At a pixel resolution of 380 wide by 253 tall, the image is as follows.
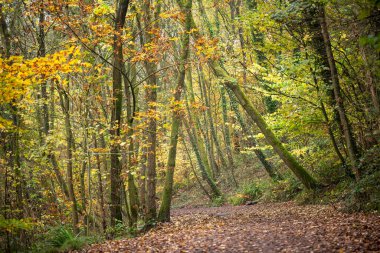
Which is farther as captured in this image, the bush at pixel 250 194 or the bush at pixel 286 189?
the bush at pixel 250 194

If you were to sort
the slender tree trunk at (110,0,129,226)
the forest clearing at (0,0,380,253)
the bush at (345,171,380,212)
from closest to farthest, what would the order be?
1. the forest clearing at (0,0,380,253)
2. the bush at (345,171,380,212)
3. the slender tree trunk at (110,0,129,226)

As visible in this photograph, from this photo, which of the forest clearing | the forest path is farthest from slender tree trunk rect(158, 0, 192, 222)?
the forest path

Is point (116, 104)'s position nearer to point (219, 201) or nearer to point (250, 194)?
point (250, 194)

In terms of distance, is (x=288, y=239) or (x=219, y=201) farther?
(x=219, y=201)

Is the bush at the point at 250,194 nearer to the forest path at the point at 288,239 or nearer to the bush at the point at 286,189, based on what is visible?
the bush at the point at 286,189

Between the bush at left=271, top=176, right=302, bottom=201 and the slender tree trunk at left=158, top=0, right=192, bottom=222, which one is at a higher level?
the slender tree trunk at left=158, top=0, right=192, bottom=222

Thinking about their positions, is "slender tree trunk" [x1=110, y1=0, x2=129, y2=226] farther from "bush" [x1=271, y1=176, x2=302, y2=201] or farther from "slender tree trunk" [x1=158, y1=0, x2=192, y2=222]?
"bush" [x1=271, y1=176, x2=302, y2=201]

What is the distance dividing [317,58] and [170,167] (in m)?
5.68

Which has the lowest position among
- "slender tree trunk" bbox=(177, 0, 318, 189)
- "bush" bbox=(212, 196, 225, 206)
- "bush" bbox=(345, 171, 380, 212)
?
"bush" bbox=(212, 196, 225, 206)

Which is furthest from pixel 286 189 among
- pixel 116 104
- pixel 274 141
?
pixel 116 104

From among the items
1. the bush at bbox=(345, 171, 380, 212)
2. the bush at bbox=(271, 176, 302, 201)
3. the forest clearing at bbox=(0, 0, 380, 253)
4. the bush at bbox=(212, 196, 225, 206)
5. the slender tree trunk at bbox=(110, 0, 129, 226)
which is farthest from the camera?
the bush at bbox=(212, 196, 225, 206)

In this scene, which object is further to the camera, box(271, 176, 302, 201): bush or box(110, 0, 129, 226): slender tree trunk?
box(271, 176, 302, 201): bush

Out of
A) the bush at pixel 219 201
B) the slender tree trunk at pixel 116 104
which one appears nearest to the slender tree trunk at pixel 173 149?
the slender tree trunk at pixel 116 104

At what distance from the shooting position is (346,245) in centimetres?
547
